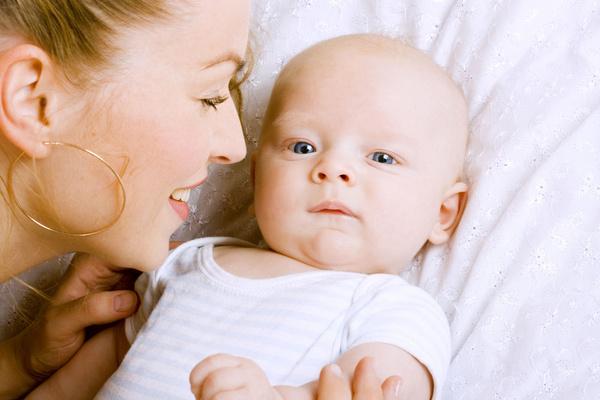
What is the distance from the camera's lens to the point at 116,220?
4.22 ft

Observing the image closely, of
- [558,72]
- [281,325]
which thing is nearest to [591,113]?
[558,72]

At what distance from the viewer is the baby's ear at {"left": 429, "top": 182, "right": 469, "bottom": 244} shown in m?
1.58

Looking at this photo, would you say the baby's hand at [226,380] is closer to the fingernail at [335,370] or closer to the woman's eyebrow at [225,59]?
the fingernail at [335,370]

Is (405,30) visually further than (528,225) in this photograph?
Yes

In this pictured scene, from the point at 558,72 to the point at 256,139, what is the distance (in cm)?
63

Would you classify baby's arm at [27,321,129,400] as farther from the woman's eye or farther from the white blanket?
the woman's eye

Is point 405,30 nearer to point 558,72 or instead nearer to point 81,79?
point 558,72

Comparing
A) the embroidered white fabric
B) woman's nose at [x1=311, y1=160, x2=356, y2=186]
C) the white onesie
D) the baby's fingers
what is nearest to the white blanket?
the embroidered white fabric

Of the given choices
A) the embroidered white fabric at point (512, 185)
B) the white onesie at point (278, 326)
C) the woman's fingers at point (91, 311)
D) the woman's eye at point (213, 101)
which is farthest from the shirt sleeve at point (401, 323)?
the woman's fingers at point (91, 311)

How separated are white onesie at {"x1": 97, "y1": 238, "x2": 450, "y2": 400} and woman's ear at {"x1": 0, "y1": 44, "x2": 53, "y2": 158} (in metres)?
0.40

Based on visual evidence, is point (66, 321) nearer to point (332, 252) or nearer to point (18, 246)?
point (18, 246)

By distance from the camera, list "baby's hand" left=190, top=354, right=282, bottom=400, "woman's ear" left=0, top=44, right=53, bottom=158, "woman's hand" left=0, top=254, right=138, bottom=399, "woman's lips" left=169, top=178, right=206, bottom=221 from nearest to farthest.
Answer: "baby's hand" left=190, top=354, right=282, bottom=400 → "woman's ear" left=0, top=44, right=53, bottom=158 → "woman's lips" left=169, top=178, right=206, bottom=221 → "woman's hand" left=0, top=254, right=138, bottom=399

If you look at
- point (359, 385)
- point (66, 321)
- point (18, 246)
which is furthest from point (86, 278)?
point (359, 385)

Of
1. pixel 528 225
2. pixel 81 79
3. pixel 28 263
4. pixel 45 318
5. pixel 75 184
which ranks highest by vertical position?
pixel 81 79
